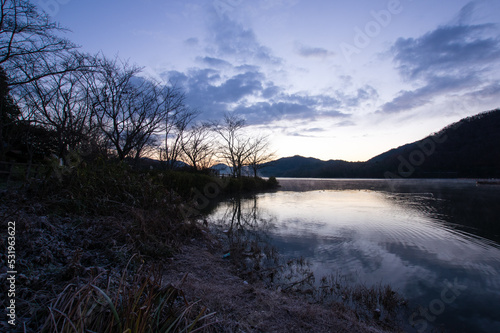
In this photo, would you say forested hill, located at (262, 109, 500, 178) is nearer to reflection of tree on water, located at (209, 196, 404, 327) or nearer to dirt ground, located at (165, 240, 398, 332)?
reflection of tree on water, located at (209, 196, 404, 327)

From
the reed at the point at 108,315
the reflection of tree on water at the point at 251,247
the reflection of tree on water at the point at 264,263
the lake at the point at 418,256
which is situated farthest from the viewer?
the reflection of tree on water at the point at 251,247

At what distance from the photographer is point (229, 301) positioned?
98.6 inches

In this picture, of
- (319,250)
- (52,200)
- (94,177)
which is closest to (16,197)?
(52,200)

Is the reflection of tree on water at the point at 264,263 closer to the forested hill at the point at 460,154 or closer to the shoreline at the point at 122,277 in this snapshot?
the shoreline at the point at 122,277

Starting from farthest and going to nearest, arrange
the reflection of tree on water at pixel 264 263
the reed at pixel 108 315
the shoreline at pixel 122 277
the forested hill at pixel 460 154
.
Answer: the forested hill at pixel 460 154 < the reflection of tree on water at pixel 264 263 < the shoreline at pixel 122 277 < the reed at pixel 108 315

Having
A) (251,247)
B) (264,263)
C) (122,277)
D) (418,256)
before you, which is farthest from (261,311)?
(418,256)

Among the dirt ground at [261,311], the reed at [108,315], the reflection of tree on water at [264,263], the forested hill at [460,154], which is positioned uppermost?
the forested hill at [460,154]

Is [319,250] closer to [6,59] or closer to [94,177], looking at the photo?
[94,177]

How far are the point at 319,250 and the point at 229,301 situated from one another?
10.9ft

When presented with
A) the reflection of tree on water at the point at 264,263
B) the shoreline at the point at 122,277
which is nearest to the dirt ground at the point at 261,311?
the shoreline at the point at 122,277

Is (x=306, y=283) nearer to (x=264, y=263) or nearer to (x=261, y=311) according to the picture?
(x=264, y=263)

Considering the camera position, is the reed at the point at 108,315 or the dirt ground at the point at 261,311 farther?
the dirt ground at the point at 261,311

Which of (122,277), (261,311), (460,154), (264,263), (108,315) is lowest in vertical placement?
(264,263)

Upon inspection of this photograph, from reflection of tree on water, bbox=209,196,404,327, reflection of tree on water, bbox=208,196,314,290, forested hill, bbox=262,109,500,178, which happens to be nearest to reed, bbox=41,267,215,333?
reflection of tree on water, bbox=209,196,404,327
